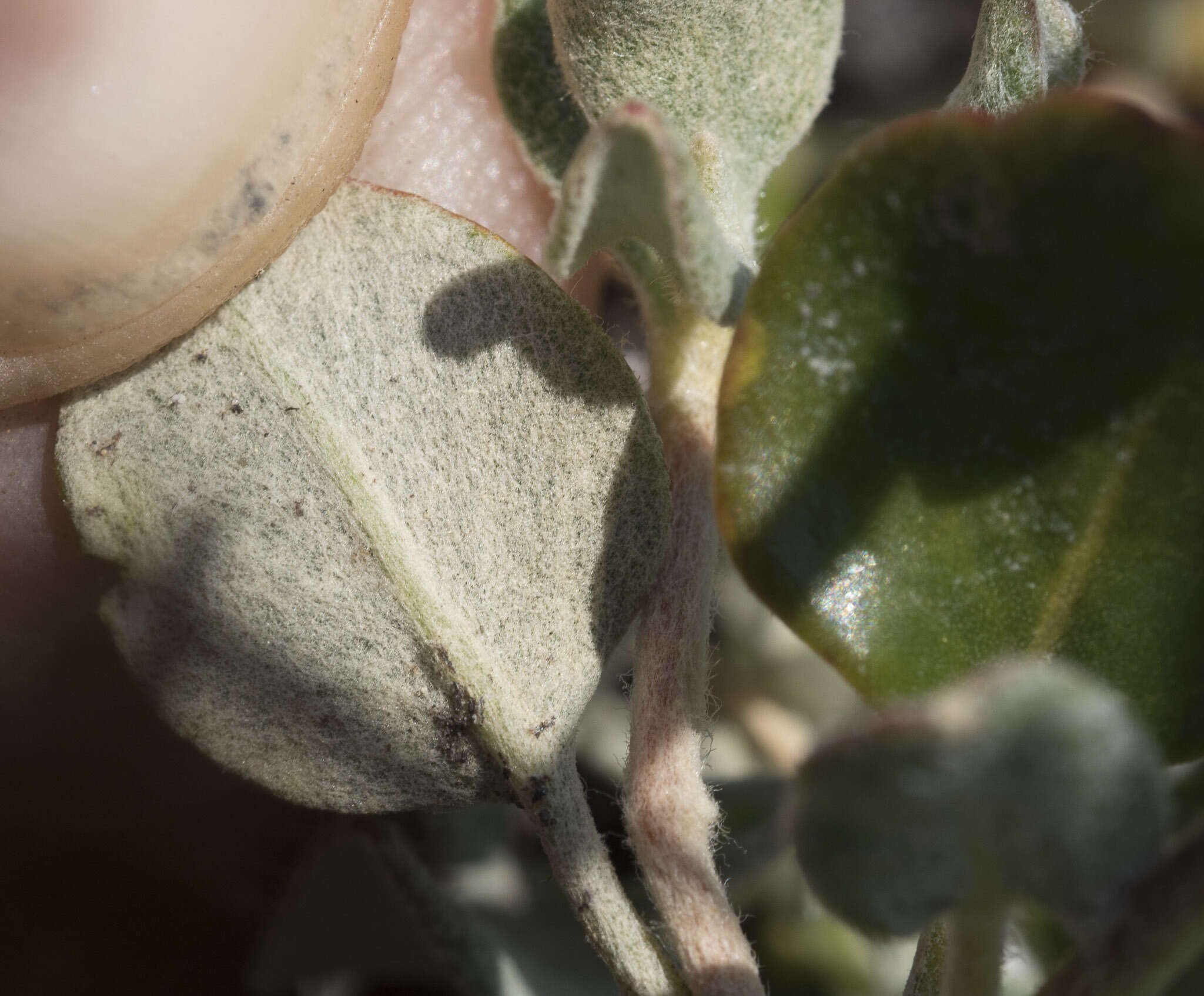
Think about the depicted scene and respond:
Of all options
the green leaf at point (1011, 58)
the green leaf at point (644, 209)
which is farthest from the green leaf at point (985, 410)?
the green leaf at point (1011, 58)

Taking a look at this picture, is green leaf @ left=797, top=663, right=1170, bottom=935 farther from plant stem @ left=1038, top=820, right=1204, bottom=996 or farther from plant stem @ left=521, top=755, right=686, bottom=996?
plant stem @ left=521, top=755, right=686, bottom=996

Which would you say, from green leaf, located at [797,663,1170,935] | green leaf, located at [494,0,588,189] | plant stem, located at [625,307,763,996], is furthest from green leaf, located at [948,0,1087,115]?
green leaf, located at [797,663,1170,935]

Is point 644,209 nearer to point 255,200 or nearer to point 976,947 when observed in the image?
point 255,200

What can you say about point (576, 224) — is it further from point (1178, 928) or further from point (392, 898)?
point (392, 898)

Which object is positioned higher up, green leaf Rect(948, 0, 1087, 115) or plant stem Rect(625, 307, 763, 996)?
green leaf Rect(948, 0, 1087, 115)

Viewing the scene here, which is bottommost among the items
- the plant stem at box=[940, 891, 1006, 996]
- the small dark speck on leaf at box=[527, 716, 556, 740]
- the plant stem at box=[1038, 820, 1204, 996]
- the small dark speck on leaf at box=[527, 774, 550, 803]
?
the small dark speck on leaf at box=[527, 774, 550, 803]

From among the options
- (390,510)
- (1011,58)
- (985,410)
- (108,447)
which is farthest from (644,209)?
(108,447)

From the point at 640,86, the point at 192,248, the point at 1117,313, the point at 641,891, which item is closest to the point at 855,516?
the point at 1117,313
